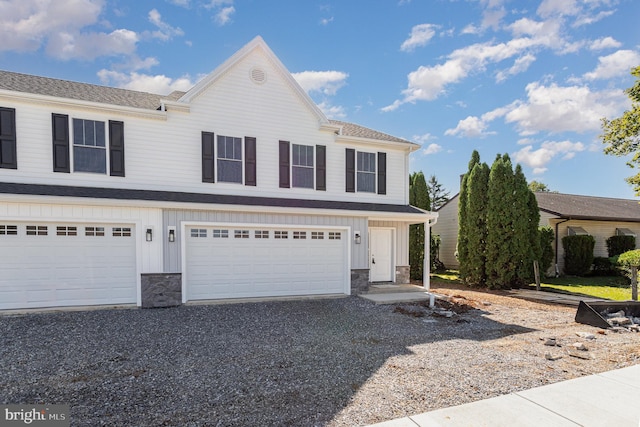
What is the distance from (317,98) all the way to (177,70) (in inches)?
214

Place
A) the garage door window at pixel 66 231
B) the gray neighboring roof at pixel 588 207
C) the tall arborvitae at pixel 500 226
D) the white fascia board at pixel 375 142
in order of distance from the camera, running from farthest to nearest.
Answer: the gray neighboring roof at pixel 588 207, the tall arborvitae at pixel 500 226, the white fascia board at pixel 375 142, the garage door window at pixel 66 231

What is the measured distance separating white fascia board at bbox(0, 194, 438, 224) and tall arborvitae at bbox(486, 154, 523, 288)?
134 inches

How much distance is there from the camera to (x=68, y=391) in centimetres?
425

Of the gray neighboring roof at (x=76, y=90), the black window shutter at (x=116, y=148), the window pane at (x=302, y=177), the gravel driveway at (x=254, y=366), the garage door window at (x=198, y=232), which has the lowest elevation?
the gravel driveway at (x=254, y=366)

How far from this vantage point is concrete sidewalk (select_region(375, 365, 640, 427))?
358 centimetres

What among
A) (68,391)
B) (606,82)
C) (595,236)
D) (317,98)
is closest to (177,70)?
(317,98)

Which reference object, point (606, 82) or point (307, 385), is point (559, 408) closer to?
point (307, 385)

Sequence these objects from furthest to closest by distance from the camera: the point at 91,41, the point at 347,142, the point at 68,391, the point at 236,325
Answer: the point at 347,142 → the point at 91,41 → the point at 236,325 → the point at 68,391

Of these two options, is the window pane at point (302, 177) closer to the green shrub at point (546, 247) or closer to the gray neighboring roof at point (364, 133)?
the gray neighboring roof at point (364, 133)

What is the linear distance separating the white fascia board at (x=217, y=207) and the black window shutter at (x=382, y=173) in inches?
52.6

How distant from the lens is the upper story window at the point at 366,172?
1245 centimetres

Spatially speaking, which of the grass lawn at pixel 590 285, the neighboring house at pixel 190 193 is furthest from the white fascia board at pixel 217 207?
the grass lawn at pixel 590 285

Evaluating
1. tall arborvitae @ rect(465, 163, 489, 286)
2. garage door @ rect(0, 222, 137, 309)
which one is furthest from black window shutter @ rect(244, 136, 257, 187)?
tall arborvitae @ rect(465, 163, 489, 286)

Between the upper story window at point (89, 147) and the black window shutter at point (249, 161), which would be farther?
the black window shutter at point (249, 161)
